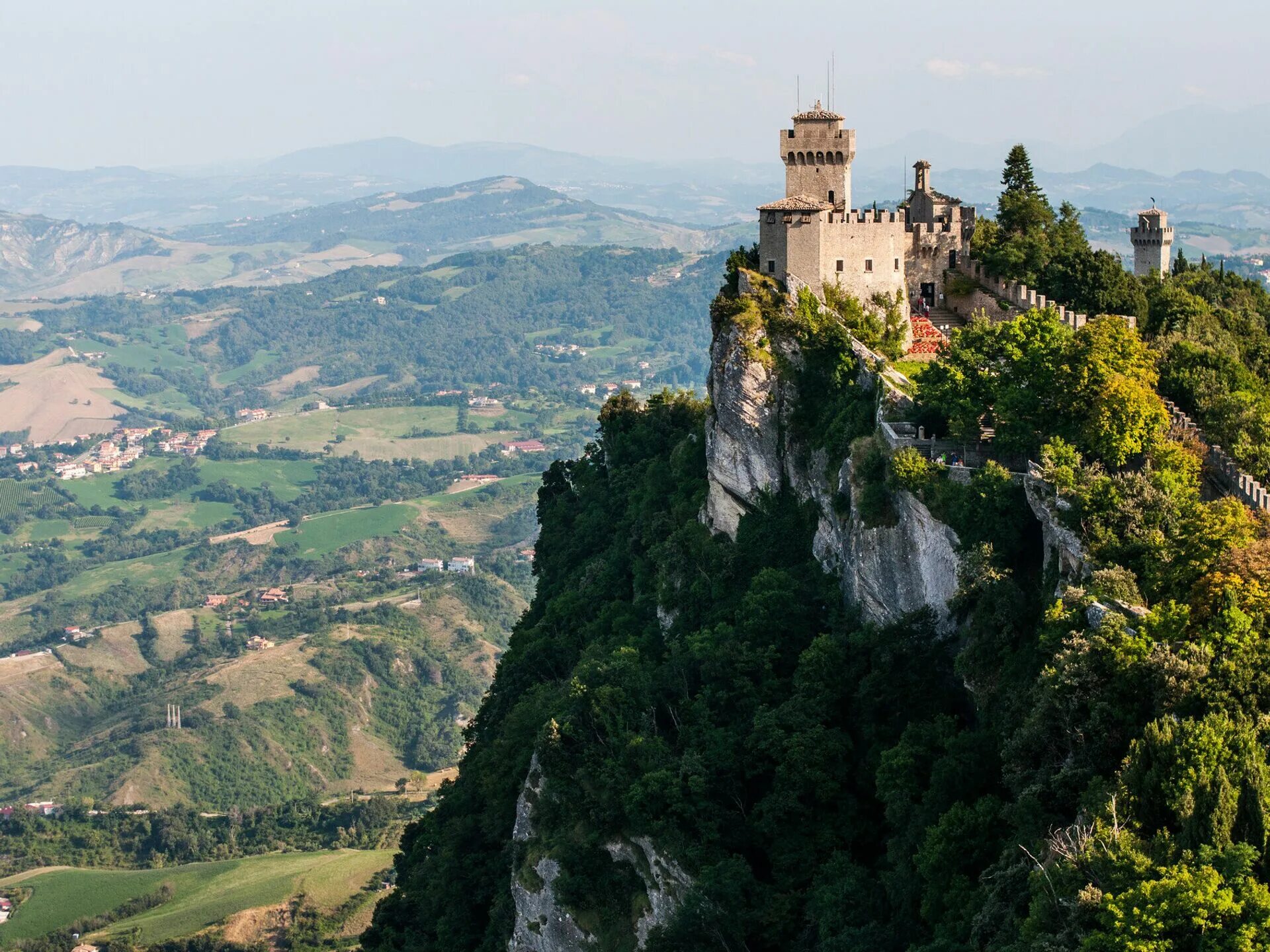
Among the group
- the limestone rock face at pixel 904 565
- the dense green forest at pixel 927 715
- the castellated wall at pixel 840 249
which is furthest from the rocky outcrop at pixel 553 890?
the castellated wall at pixel 840 249

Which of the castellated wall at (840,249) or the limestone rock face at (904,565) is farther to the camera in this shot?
the castellated wall at (840,249)

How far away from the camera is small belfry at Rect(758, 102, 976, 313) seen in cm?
6194

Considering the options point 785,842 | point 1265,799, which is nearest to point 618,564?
point 785,842

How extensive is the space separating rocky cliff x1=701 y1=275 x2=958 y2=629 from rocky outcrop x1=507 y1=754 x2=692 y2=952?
994cm

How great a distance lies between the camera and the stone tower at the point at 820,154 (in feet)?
211

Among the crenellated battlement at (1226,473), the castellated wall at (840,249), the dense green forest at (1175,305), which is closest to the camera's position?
the crenellated battlement at (1226,473)

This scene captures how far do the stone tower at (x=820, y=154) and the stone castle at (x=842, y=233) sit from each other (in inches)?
1.0

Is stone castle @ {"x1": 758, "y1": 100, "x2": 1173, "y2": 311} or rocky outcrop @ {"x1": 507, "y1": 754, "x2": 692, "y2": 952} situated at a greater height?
stone castle @ {"x1": 758, "y1": 100, "x2": 1173, "y2": 311}

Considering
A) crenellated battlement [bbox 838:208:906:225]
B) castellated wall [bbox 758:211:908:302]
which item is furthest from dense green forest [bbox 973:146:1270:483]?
castellated wall [bbox 758:211:908:302]

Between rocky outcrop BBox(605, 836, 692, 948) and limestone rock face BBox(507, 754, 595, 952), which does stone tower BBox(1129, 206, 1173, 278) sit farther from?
rocky outcrop BBox(605, 836, 692, 948)

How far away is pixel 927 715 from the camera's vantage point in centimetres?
4394

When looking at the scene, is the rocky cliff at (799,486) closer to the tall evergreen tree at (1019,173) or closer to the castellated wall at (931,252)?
the castellated wall at (931,252)

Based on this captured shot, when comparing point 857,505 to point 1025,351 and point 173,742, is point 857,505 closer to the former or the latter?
point 1025,351

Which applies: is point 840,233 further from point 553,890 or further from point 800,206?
point 553,890
